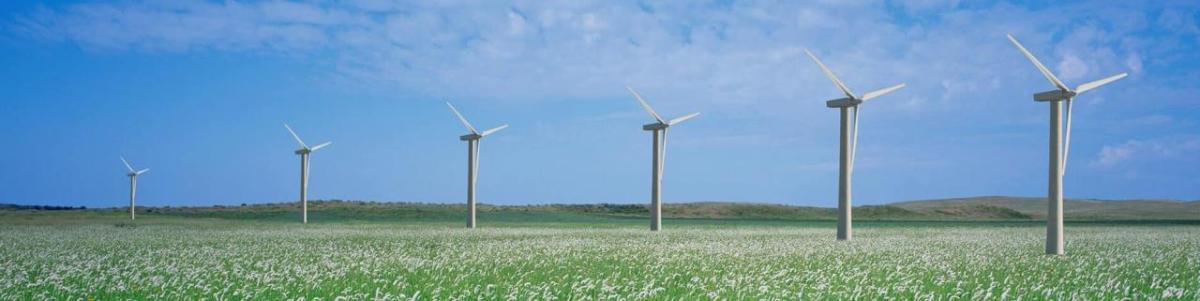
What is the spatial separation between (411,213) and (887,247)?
250 feet

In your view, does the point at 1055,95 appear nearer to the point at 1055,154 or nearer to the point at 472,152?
the point at 1055,154

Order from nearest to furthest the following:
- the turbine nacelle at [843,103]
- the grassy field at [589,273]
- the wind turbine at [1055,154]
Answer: the grassy field at [589,273], the wind turbine at [1055,154], the turbine nacelle at [843,103]

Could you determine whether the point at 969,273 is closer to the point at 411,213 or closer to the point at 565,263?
the point at 565,263

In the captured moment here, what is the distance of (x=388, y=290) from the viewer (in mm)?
16688

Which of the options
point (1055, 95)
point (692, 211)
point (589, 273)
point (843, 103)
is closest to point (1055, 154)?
point (1055, 95)

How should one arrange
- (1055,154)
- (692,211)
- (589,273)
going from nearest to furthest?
(589,273)
(1055,154)
(692,211)

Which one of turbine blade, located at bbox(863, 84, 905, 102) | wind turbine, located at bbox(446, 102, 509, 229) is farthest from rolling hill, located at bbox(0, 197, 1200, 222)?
turbine blade, located at bbox(863, 84, 905, 102)

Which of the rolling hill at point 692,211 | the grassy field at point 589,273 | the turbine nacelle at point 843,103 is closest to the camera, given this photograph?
the grassy field at point 589,273

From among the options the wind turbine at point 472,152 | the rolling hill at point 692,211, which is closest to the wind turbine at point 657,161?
the wind turbine at point 472,152

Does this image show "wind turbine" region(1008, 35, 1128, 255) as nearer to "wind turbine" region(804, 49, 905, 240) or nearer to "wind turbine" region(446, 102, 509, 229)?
"wind turbine" region(804, 49, 905, 240)

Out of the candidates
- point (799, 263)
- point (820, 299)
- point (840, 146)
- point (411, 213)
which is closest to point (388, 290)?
point (820, 299)

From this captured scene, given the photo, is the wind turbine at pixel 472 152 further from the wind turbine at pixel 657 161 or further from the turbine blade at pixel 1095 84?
the turbine blade at pixel 1095 84

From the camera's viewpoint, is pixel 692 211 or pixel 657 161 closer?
pixel 657 161

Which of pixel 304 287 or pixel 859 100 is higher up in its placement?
pixel 859 100
